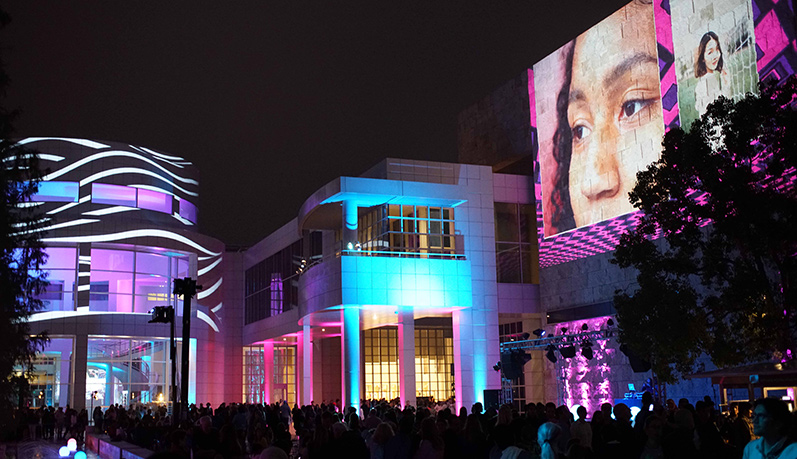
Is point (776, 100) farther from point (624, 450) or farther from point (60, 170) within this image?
point (60, 170)

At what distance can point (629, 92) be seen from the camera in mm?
30656

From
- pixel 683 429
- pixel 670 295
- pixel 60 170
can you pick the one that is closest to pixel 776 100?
pixel 670 295

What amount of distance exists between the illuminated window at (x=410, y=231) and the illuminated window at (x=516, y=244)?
2.71m

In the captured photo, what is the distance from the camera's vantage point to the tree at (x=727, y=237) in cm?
1845

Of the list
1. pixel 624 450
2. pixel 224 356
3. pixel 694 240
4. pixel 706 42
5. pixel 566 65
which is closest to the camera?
pixel 624 450

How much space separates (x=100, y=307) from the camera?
149 feet

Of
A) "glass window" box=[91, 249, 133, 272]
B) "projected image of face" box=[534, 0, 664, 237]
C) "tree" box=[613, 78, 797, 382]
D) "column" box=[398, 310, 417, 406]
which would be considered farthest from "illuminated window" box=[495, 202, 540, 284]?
"glass window" box=[91, 249, 133, 272]

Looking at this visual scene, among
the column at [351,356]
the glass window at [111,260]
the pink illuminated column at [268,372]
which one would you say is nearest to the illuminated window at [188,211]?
the glass window at [111,260]

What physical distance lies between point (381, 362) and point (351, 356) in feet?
49.7

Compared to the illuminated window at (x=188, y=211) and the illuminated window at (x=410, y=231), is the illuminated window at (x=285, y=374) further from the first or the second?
the illuminated window at (x=410, y=231)

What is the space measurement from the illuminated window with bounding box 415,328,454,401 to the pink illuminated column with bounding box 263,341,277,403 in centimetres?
909

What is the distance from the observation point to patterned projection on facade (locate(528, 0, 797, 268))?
25141 mm

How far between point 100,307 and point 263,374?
12839 mm

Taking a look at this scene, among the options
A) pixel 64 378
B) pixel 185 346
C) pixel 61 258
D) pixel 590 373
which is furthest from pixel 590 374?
pixel 61 258
